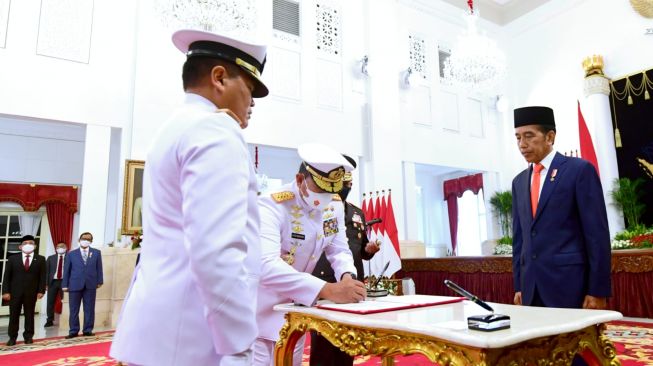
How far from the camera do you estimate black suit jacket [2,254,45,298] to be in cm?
543

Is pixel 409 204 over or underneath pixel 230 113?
over

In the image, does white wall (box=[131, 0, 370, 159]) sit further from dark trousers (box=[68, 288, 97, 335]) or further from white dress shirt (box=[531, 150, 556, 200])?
white dress shirt (box=[531, 150, 556, 200])

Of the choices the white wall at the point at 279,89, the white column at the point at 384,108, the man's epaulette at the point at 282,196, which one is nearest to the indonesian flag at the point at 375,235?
the white column at the point at 384,108

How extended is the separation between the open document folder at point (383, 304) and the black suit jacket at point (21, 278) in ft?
17.3

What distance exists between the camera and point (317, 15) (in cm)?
870

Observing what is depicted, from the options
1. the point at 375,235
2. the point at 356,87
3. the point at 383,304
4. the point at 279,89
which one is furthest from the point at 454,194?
the point at 383,304

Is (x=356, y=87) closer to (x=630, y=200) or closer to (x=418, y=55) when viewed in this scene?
(x=418, y=55)

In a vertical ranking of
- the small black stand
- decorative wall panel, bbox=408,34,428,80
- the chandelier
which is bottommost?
the small black stand

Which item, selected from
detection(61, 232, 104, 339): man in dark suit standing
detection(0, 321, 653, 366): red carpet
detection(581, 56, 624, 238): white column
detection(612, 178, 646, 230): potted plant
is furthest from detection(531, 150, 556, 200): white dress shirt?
detection(581, 56, 624, 238): white column

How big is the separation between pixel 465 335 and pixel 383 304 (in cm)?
61

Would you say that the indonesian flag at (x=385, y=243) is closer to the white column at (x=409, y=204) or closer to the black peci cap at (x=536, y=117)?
the white column at (x=409, y=204)

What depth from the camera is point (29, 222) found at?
9523 mm

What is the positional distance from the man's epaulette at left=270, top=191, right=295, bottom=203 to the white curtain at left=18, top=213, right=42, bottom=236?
31.7 feet

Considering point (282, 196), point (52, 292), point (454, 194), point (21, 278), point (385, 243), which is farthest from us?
point (454, 194)
